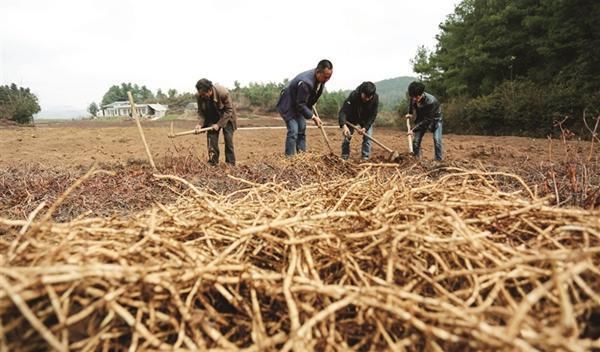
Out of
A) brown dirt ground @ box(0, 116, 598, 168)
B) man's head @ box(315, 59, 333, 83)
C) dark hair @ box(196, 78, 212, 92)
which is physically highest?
man's head @ box(315, 59, 333, 83)

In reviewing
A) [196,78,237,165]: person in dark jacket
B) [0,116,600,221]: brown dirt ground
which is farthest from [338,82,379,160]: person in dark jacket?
[196,78,237,165]: person in dark jacket

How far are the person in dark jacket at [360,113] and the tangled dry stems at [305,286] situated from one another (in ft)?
16.7

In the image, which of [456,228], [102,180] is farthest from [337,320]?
[102,180]

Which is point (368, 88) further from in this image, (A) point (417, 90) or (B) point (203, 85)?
(B) point (203, 85)

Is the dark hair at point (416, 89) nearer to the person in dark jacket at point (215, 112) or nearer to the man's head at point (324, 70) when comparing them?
the man's head at point (324, 70)

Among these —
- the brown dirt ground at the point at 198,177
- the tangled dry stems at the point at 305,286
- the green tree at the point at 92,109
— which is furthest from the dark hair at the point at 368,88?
the green tree at the point at 92,109

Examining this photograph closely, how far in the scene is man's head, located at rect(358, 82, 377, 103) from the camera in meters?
5.83

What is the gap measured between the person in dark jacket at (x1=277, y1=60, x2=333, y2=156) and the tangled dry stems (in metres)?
4.72

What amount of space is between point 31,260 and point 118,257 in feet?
0.62

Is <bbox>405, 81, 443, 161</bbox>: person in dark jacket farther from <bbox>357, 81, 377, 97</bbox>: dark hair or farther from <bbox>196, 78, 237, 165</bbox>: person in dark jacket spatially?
<bbox>196, 78, 237, 165</bbox>: person in dark jacket

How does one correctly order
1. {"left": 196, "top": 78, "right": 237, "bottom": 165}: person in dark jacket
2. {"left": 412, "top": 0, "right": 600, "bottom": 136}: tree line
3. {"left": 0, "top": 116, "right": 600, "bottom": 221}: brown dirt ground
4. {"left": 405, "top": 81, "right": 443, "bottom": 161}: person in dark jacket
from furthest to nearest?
{"left": 412, "top": 0, "right": 600, "bottom": 136}: tree line → {"left": 405, "top": 81, "right": 443, "bottom": 161}: person in dark jacket → {"left": 196, "top": 78, "right": 237, "bottom": 165}: person in dark jacket → {"left": 0, "top": 116, "right": 600, "bottom": 221}: brown dirt ground

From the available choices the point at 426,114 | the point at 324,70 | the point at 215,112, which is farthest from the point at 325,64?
the point at 426,114

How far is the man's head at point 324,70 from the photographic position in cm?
538

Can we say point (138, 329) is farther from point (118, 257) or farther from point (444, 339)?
point (444, 339)
